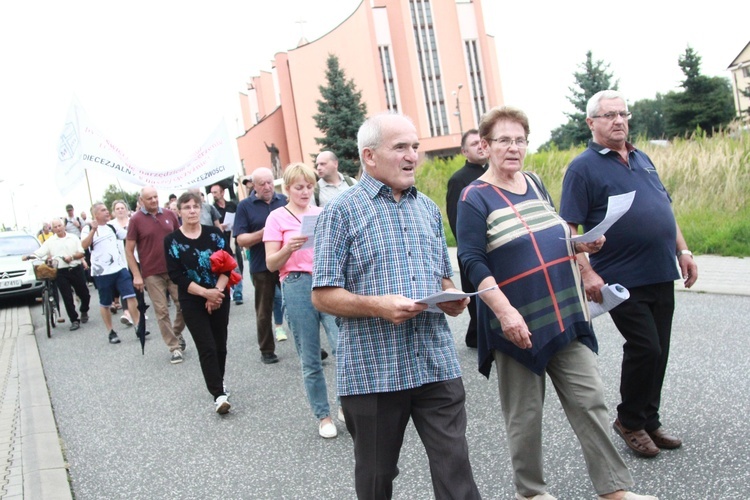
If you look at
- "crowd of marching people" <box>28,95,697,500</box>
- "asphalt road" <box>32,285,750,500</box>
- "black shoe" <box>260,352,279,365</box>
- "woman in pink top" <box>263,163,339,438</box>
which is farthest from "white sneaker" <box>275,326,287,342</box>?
"crowd of marching people" <box>28,95,697,500</box>

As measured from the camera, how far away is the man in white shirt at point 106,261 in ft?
37.3

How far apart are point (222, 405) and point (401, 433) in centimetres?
344

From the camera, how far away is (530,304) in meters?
3.44

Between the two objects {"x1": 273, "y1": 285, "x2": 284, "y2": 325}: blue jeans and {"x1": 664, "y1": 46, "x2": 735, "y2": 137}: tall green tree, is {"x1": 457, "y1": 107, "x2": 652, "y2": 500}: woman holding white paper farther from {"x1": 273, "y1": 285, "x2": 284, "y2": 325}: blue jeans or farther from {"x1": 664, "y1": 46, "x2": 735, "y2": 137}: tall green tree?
{"x1": 664, "y1": 46, "x2": 735, "y2": 137}: tall green tree

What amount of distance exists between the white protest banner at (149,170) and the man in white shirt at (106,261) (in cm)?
130

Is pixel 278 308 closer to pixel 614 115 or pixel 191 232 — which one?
pixel 191 232

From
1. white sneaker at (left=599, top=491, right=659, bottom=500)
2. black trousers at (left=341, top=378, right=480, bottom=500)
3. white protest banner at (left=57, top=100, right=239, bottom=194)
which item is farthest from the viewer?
white protest banner at (left=57, top=100, right=239, bottom=194)

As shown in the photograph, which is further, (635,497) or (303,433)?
(303,433)

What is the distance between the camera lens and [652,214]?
4.09 meters

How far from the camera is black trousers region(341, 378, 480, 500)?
2.96 metres

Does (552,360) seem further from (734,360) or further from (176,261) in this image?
(176,261)

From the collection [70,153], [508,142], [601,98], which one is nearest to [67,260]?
[70,153]

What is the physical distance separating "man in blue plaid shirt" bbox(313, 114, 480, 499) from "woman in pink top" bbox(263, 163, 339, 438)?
7.29 ft

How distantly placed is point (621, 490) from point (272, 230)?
326 centimetres
